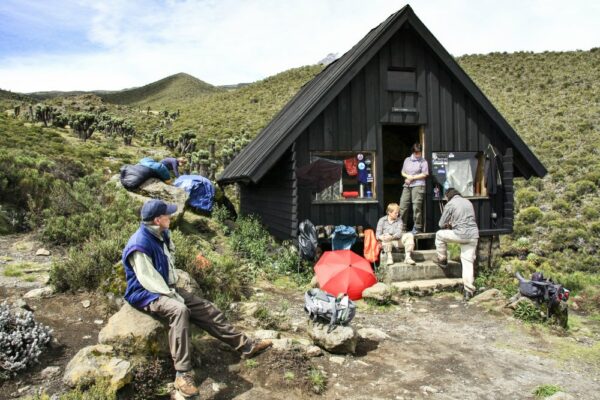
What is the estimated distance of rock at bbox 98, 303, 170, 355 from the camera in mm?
4609

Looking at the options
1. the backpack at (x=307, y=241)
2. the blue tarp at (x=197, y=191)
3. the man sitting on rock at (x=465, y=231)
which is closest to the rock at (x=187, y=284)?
the backpack at (x=307, y=241)

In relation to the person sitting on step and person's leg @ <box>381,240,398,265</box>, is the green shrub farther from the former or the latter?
person's leg @ <box>381,240,398,265</box>

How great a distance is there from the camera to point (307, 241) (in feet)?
32.6

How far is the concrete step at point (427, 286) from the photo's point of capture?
902cm

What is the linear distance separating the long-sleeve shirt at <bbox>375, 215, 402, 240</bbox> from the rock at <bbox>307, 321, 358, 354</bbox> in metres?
4.17

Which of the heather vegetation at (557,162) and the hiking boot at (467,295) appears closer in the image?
the hiking boot at (467,295)

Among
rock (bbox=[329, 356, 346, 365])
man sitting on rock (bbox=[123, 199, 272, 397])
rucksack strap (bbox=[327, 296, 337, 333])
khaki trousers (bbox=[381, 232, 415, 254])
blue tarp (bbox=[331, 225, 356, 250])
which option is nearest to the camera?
man sitting on rock (bbox=[123, 199, 272, 397])

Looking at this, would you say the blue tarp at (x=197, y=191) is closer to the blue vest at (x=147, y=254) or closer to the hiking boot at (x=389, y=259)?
the hiking boot at (x=389, y=259)

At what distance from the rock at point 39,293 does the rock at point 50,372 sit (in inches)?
86.0

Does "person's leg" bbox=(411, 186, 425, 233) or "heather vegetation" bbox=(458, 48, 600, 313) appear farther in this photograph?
"heather vegetation" bbox=(458, 48, 600, 313)

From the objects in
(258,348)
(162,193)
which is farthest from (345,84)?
(258,348)

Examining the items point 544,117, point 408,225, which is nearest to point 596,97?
point 544,117

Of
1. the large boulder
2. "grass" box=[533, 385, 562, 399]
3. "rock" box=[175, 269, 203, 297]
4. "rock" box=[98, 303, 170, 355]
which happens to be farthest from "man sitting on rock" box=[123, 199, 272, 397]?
the large boulder

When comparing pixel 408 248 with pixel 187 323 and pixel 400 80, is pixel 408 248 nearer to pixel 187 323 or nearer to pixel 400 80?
pixel 400 80
